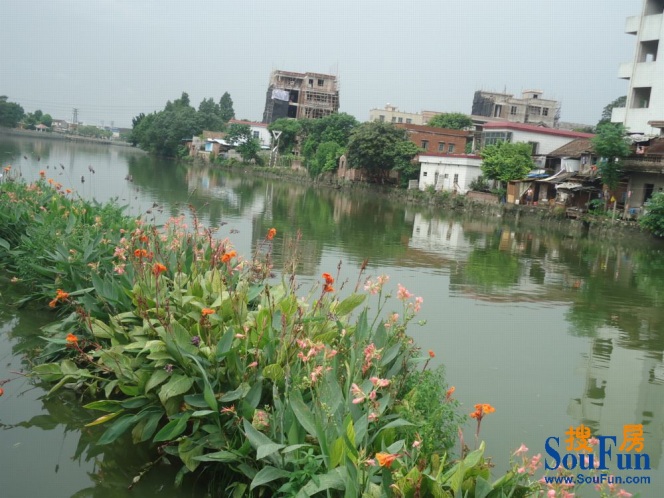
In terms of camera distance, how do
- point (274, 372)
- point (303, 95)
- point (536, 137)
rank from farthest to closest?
point (303, 95)
point (536, 137)
point (274, 372)

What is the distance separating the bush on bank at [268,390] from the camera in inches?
138

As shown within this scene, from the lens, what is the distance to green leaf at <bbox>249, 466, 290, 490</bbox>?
3.67m

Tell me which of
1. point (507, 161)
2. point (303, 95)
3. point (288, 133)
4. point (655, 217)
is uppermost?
point (303, 95)

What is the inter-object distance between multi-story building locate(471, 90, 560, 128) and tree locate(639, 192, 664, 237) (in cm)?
4922

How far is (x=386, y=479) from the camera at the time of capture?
11.0ft

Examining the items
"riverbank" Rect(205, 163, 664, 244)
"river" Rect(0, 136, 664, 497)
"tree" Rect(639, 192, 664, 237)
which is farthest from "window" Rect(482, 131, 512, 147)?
"river" Rect(0, 136, 664, 497)

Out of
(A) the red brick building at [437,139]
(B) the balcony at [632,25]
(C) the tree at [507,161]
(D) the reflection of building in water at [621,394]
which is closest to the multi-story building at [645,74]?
(B) the balcony at [632,25]

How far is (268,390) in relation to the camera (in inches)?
181

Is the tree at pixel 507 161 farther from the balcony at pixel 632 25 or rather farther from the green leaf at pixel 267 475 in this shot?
the green leaf at pixel 267 475

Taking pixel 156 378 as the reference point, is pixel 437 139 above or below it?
above

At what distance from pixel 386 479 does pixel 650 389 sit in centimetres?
541

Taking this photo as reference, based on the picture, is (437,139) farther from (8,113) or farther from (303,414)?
(8,113)

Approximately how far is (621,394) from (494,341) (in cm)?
198

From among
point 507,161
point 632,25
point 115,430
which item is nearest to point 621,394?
point 115,430
